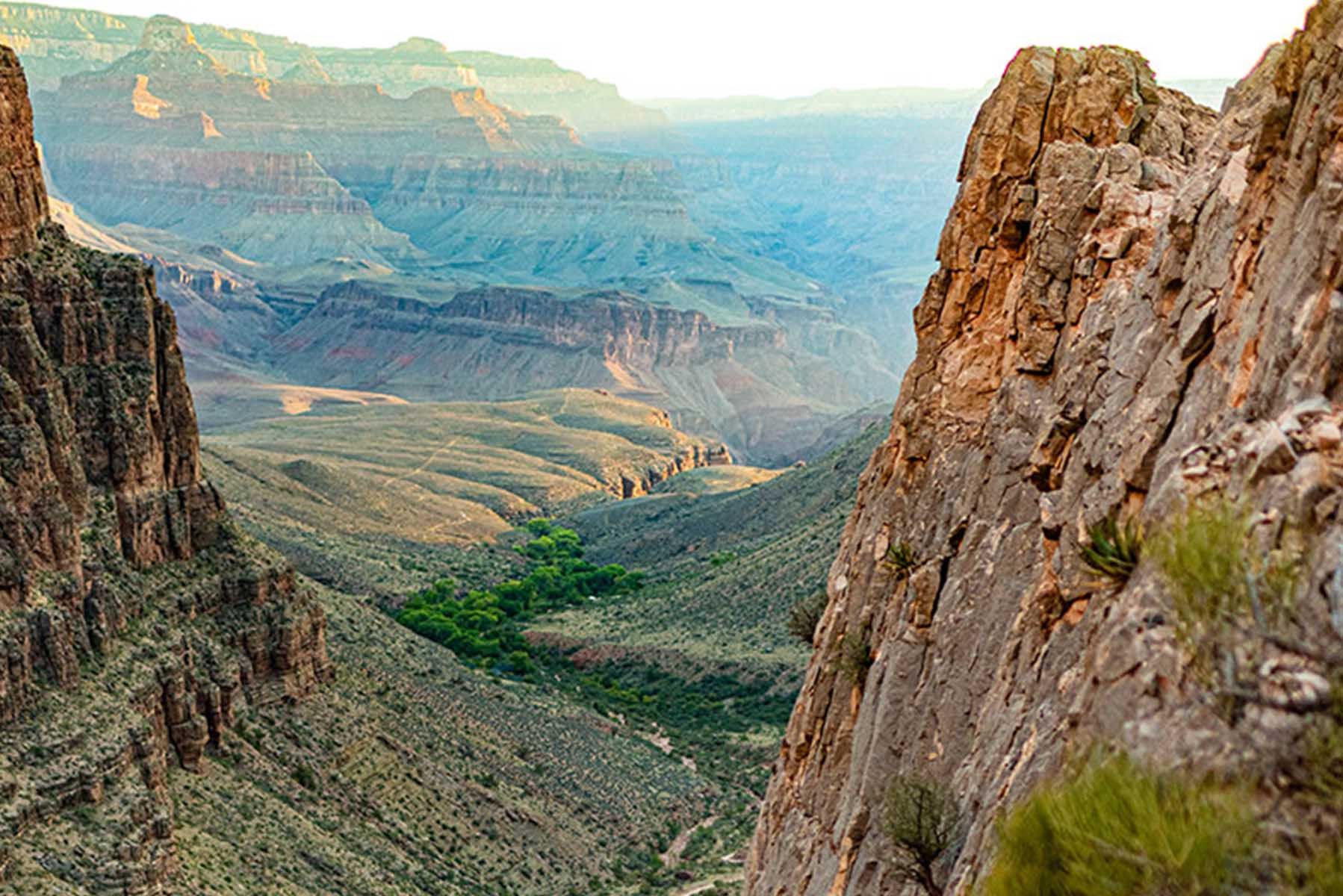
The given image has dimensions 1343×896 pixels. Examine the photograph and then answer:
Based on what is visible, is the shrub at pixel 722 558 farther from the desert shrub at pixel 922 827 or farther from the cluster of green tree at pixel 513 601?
the desert shrub at pixel 922 827

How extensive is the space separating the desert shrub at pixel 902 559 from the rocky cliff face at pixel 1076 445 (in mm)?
154

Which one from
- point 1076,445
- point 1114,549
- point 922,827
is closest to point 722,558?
point 1076,445

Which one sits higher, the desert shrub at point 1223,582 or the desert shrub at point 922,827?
the desert shrub at point 1223,582

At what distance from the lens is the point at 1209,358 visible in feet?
46.4

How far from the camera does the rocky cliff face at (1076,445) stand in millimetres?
10570

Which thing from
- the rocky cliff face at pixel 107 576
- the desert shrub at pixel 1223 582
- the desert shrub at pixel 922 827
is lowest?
the rocky cliff face at pixel 107 576

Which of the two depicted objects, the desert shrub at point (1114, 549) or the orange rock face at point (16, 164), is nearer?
the desert shrub at point (1114, 549)

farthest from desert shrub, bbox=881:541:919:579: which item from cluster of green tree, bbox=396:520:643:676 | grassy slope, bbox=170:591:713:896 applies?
cluster of green tree, bbox=396:520:643:676

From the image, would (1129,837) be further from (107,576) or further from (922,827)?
(107,576)

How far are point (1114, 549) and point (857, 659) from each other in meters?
10.9

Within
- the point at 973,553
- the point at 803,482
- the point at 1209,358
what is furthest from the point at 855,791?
the point at 803,482

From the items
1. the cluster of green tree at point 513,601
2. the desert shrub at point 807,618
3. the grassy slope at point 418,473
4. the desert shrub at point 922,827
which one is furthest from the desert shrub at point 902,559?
the grassy slope at point 418,473

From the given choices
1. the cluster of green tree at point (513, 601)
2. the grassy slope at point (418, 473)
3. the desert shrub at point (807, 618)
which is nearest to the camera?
the desert shrub at point (807, 618)

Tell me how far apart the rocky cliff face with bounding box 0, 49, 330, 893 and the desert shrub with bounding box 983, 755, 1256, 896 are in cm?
2623
